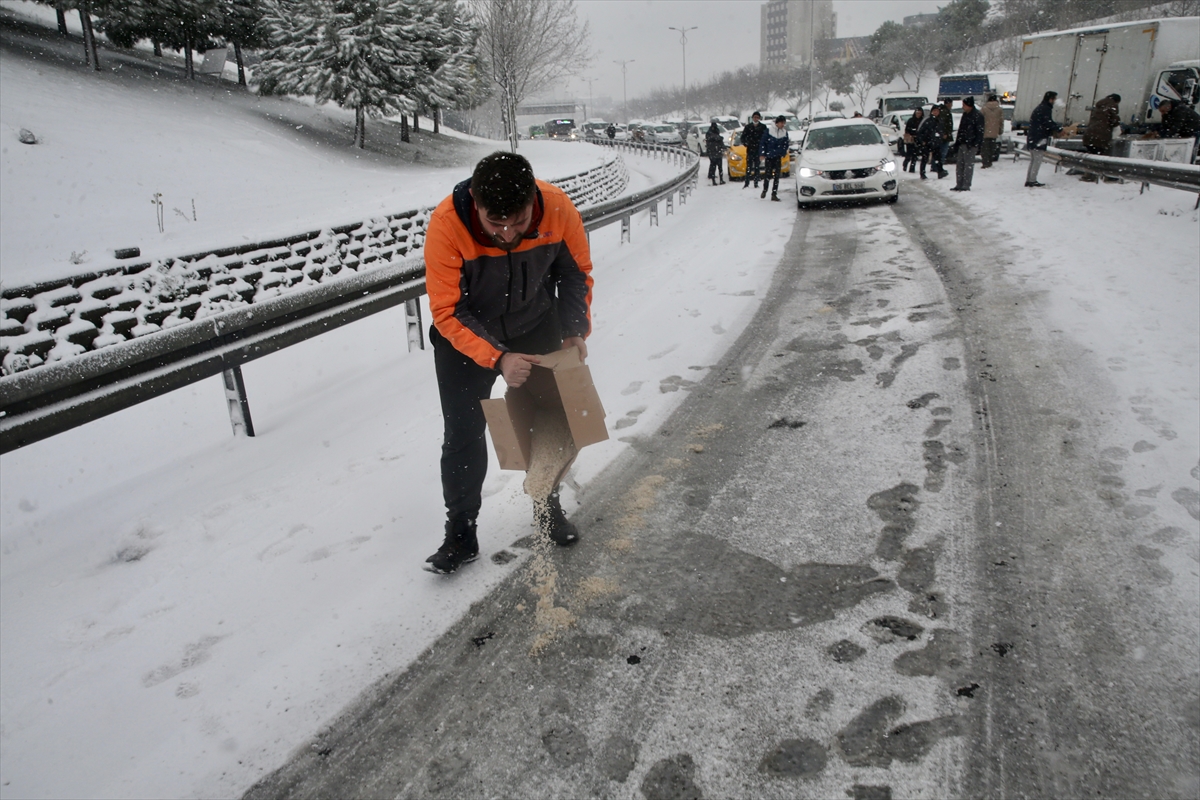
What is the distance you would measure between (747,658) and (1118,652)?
1208 millimetres

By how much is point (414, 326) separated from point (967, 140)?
467 inches

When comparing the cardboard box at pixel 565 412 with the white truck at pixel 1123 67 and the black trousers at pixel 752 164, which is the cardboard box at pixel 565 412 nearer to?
the black trousers at pixel 752 164

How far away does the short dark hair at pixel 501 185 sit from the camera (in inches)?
97.0

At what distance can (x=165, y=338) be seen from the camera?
3693mm

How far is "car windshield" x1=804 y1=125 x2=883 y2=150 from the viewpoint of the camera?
45.7 feet

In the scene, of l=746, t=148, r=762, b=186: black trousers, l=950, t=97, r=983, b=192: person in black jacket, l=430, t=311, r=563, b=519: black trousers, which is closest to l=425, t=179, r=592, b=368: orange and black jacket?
l=430, t=311, r=563, b=519: black trousers

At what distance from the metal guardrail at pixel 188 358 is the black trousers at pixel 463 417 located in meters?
1.61

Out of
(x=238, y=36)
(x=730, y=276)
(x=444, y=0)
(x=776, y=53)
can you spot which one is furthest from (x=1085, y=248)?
(x=776, y=53)

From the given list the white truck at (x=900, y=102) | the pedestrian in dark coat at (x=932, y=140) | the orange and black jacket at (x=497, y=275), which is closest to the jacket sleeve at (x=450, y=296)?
the orange and black jacket at (x=497, y=275)

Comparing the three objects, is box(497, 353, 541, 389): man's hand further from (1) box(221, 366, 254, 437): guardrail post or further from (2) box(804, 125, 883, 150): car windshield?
(2) box(804, 125, 883, 150): car windshield

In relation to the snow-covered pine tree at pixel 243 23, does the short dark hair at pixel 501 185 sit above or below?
below

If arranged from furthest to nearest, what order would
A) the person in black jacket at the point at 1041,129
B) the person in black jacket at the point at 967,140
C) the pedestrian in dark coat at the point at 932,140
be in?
the pedestrian in dark coat at the point at 932,140, the person in black jacket at the point at 967,140, the person in black jacket at the point at 1041,129

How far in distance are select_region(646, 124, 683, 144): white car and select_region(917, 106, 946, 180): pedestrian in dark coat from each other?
77.0 ft

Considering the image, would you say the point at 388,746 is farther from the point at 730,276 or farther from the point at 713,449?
the point at 730,276
